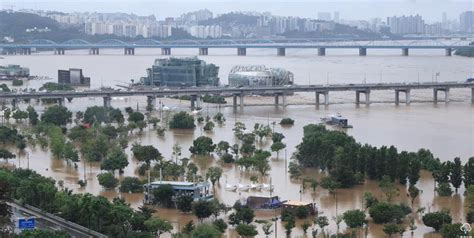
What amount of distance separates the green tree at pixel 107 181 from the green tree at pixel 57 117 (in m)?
3.20

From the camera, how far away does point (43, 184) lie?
17.3 feet

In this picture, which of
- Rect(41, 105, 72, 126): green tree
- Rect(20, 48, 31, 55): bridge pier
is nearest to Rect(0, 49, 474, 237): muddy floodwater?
Rect(41, 105, 72, 126): green tree

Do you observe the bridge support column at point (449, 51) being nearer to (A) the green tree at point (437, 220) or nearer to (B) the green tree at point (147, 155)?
(B) the green tree at point (147, 155)

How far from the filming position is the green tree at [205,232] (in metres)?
4.43

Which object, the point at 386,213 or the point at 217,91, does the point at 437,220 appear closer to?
the point at 386,213

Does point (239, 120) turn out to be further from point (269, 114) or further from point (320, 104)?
point (320, 104)

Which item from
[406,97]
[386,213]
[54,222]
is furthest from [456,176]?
[406,97]

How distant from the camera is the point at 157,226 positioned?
4.65 meters

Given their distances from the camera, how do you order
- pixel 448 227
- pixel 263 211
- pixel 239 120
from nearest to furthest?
pixel 448 227 < pixel 263 211 < pixel 239 120

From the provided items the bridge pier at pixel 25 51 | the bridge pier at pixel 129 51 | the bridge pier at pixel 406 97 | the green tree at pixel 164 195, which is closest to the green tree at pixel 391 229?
the green tree at pixel 164 195

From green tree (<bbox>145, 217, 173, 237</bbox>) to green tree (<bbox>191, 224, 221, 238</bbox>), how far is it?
0.59 ft

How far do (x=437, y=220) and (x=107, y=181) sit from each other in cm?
217

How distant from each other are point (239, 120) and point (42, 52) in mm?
17359

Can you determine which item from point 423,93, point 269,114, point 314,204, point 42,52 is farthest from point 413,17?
point 314,204
